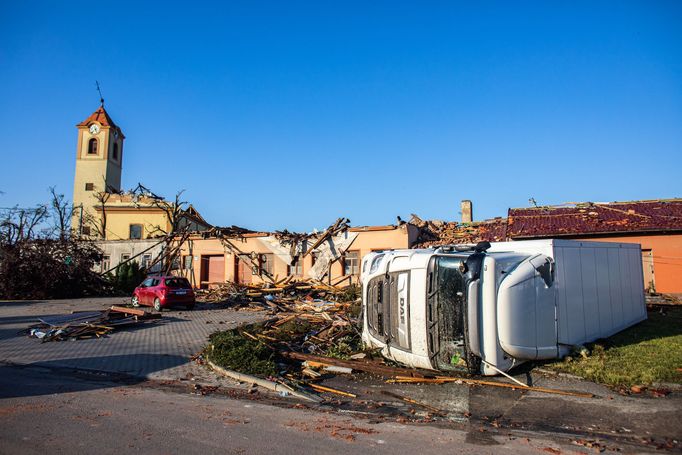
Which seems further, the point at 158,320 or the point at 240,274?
the point at 240,274

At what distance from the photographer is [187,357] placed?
10.7m

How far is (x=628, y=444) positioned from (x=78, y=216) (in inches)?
2053

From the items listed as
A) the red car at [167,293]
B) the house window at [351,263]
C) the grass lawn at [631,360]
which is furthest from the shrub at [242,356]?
the house window at [351,263]

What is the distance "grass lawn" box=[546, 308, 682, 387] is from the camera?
7375mm

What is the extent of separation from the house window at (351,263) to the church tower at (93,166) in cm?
3270

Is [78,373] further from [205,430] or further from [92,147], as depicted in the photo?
[92,147]

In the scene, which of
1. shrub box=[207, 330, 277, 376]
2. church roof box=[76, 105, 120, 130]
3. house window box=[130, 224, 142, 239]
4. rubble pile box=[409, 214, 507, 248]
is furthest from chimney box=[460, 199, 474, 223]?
church roof box=[76, 105, 120, 130]

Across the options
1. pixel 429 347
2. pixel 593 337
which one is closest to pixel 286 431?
pixel 429 347

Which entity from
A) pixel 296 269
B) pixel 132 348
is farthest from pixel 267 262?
pixel 132 348

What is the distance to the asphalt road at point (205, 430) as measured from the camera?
16.0ft

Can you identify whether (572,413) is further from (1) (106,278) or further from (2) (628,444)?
(1) (106,278)

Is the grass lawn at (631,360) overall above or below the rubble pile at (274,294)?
below

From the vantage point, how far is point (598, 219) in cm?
2200

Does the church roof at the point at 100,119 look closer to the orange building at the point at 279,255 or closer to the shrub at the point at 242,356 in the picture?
the orange building at the point at 279,255
